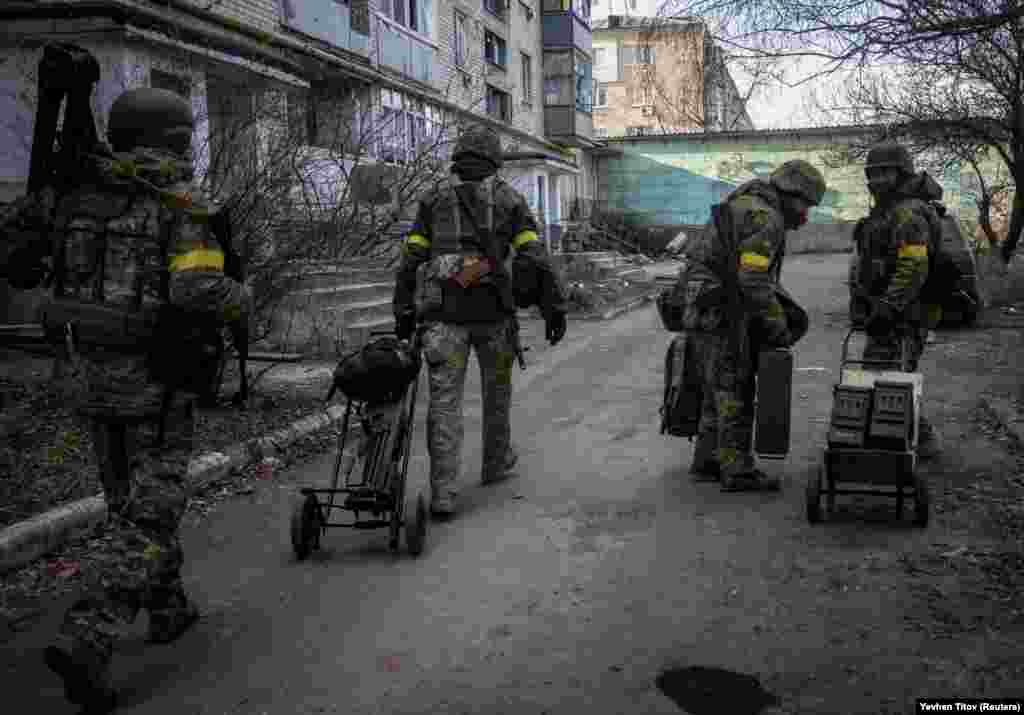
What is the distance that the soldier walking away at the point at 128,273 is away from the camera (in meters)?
3.60

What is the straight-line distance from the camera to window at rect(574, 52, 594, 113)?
130 feet

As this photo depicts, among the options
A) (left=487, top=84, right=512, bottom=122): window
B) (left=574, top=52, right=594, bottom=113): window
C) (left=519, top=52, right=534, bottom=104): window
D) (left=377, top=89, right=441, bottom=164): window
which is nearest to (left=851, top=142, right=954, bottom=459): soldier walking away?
(left=377, top=89, right=441, bottom=164): window

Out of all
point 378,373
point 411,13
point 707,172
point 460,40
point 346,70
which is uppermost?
point 460,40

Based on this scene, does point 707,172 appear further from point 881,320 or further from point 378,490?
point 378,490

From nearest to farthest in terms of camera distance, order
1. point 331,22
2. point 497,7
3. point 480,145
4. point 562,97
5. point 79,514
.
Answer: point 79,514, point 480,145, point 331,22, point 497,7, point 562,97

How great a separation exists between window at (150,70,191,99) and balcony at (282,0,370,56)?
9.71 m

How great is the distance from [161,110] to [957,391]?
7.91 m

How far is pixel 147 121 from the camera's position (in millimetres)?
3713

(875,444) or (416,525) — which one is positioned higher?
(875,444)

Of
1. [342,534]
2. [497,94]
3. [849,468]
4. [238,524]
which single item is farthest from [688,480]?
[497,94]

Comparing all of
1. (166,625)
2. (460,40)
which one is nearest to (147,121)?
(166,625)

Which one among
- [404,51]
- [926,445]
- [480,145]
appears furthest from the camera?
[404,51]

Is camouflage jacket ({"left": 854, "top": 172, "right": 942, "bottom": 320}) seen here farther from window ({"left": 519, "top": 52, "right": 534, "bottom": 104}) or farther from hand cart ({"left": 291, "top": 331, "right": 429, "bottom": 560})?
window ({"left": 519, "top": 52, "right": 534, "bottom": 104})

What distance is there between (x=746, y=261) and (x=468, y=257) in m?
1.55
